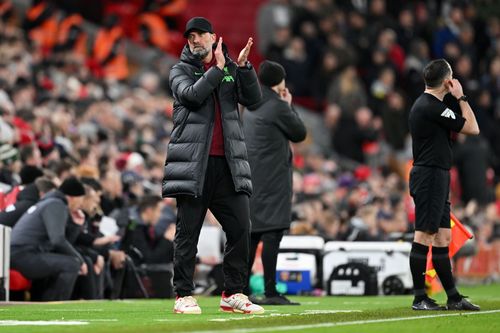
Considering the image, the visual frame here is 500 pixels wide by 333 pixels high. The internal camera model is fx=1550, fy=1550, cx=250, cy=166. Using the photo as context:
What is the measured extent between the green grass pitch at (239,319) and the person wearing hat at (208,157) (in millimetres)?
378

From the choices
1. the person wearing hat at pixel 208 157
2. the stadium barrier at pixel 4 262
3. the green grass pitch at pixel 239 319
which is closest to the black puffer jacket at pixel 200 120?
the person wearing hat at pixel 208 157

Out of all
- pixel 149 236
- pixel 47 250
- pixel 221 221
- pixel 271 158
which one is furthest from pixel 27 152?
pixel 221 221

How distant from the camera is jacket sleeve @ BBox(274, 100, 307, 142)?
1510cm

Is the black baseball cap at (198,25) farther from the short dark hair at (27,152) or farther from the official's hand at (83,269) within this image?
the short dark hair at (27,152)

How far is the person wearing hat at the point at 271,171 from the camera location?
590 inches

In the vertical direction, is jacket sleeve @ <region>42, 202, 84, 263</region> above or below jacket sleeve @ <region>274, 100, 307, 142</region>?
below

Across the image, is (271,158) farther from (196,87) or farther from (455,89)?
(196,87)

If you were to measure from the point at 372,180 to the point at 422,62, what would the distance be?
203 inches

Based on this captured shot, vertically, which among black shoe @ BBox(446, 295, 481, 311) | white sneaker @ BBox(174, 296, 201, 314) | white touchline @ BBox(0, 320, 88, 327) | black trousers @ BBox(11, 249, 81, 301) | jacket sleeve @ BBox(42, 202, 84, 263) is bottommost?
white touchline @ BBox(0, 320, 88, 327)

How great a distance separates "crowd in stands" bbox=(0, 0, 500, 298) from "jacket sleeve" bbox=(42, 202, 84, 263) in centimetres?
66

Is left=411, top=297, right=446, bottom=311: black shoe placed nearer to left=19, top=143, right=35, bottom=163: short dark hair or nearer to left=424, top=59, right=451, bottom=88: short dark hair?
left=424, top=59, right=451, bottom=88: short dark hair

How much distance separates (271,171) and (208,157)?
2.65m

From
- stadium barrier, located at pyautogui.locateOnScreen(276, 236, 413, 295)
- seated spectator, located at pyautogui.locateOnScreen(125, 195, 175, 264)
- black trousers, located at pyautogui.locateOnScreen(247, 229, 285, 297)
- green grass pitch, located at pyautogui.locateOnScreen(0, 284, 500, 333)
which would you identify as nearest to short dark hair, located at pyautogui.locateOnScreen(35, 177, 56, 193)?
seated spectator, located at pyautogui.locateOnScreen(125, 195, 175, 264)

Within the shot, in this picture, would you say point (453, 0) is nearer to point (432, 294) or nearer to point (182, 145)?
point (432, 294)
